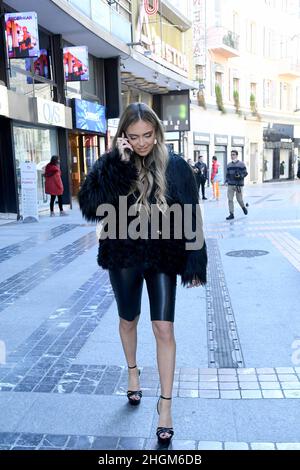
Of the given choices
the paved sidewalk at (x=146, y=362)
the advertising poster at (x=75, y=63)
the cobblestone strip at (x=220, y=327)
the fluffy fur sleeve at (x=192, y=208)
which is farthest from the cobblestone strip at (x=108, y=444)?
the advertising poster at (x=75, y=63)

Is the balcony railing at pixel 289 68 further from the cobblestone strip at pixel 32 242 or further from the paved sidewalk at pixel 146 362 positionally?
the paved sidewalk at pixel 146 362

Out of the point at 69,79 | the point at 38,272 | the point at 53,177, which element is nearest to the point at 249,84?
the point at 69,79

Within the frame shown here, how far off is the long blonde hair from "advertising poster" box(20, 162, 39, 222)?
9929 mm

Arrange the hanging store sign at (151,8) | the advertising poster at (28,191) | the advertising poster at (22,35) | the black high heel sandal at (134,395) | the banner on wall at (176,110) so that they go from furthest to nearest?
1. the banner on wall at (176,110)
2. the hanging store sign at (151,8)
3. the advertising poster at (28,191)
4. the advertising poster at (22,35)
5. the black high heel sandal at (134,395)

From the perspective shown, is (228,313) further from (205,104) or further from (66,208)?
(205,104)

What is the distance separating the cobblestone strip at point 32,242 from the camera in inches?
332

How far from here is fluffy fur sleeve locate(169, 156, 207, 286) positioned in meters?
2.83

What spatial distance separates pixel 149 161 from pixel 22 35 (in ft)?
34.8

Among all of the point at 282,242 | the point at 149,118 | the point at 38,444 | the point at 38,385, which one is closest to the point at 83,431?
the point at 38,444

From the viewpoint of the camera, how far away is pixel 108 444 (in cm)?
271

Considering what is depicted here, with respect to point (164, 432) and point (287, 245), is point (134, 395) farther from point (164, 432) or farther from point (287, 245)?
point (287, 245)

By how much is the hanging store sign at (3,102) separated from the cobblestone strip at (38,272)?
14.7ft

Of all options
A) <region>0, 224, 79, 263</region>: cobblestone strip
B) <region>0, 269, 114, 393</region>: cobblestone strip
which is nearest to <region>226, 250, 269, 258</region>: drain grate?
<region>0, 269, 114, 393</region>: cobblestone strip

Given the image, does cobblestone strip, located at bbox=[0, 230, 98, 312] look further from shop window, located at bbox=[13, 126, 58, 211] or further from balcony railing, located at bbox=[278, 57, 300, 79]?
balcony railing, located at bbox=[278, 57, 300, 79]
